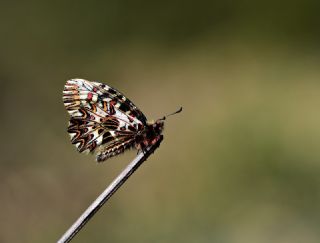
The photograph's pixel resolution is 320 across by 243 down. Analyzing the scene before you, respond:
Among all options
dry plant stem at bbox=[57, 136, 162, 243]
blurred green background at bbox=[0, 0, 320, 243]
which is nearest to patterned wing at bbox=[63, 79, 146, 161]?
dry plant stem at bbox=[57, 136, 162, 243]

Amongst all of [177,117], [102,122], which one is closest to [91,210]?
[102,122]

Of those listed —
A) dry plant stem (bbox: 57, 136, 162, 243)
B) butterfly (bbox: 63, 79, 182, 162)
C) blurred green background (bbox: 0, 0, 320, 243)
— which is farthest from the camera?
blurred green background (bbox: 0, 0, 320, 243)

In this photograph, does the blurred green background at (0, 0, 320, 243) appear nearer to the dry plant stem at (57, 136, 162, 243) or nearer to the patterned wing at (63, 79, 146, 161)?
the patterned wing at (63, 79, 146, 161)

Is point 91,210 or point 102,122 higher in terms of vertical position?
point 102,122

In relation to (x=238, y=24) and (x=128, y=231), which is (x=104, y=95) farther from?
(x=238, y=24)

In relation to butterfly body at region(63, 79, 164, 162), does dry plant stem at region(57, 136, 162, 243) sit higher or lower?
lower

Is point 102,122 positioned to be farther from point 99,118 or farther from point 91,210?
point 91,210

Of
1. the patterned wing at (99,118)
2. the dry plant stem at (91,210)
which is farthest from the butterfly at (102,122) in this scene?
the dry plant stem at (91,210)

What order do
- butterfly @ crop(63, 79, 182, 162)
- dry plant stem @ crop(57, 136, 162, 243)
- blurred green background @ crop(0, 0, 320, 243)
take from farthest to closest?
blurred green background @ crop(0, 0, 320, 243) < butterfly @ crop(63, 79, 182, 162) < dry plant stem @ crop(57, 136, 162, 243)
